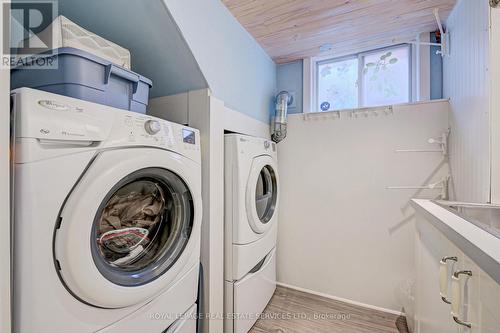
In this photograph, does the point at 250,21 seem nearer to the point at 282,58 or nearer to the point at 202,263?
the point at 282,58

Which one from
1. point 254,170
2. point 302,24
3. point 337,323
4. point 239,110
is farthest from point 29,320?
point 302,24

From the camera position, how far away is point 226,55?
1473 mm

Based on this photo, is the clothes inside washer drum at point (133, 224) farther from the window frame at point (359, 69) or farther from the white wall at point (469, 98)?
the window frame at point (359, 69)

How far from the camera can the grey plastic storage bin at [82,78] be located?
2.48 feet

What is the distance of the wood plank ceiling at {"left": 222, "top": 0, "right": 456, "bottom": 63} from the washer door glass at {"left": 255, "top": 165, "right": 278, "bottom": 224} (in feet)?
3.43

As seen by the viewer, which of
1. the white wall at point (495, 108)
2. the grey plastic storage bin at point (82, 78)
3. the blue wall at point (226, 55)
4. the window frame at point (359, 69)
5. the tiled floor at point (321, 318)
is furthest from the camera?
the window frame at point (359, 69)

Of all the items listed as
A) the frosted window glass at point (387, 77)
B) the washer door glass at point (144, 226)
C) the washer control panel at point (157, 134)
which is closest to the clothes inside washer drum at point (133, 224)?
the washer door glass at point (144, 226)

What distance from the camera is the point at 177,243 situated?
39.1 inches

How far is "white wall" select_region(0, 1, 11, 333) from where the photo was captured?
1.64 ft

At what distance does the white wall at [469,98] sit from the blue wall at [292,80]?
1.09 metres

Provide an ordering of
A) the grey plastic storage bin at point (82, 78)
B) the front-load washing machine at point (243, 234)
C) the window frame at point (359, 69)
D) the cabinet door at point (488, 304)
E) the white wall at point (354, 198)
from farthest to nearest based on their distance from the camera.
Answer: the window frame at point (359, 69) < the white wall at point (354, 198) < the front-load washing machine at point (243, 234) < the grey plastic storage bin at point (82, 78) < the cabinet door at point (488, 304)

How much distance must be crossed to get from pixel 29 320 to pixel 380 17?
7.33ft

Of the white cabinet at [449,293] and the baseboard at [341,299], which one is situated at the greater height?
the white cabinet at [449,293]

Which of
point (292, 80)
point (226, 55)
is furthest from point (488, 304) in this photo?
point (292, 80)
